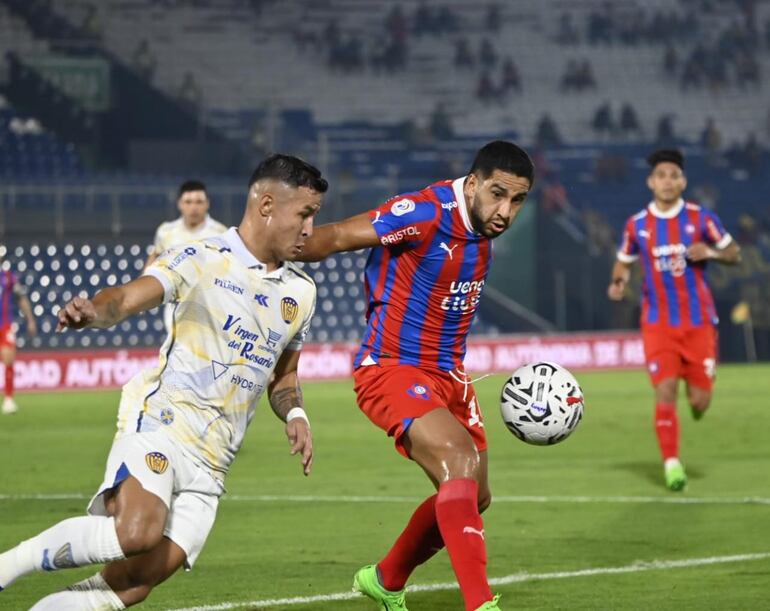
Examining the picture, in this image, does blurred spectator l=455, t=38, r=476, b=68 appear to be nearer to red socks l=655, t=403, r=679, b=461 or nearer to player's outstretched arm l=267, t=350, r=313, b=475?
red socks l=655, t=403, r=679, b=461

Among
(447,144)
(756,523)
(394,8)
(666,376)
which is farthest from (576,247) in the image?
(756,523)

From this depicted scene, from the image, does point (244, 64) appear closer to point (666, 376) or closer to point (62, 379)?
point (62, 379)

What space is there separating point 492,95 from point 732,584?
31.1 meters

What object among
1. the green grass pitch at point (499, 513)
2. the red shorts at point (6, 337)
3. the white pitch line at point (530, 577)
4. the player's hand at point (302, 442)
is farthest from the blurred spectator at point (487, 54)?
Answer: the player's hand at point (302, 442)

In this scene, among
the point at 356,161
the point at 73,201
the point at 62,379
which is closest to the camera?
the point at 62,379

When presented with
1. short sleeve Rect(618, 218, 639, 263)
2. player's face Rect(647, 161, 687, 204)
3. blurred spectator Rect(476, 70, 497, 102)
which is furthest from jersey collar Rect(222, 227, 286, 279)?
blurred spectator Rect(476, 70, 497, 102)

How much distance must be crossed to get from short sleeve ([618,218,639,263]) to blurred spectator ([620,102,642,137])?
25035 mm

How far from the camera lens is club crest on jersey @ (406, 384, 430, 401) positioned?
6.59 metres

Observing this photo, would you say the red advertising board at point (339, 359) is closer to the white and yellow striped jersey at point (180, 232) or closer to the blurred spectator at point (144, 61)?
the white and yellow striped jersey at point (180, 232)

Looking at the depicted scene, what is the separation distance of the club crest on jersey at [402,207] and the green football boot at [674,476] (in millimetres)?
5457

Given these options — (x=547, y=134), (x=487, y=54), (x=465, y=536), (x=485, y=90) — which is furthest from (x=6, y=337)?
(x=487, y=54)

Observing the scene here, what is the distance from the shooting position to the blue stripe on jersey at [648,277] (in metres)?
12.0

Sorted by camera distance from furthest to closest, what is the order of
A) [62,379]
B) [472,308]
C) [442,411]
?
[62,379] → [472,308] → [442,411]

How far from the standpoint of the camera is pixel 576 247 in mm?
30484
